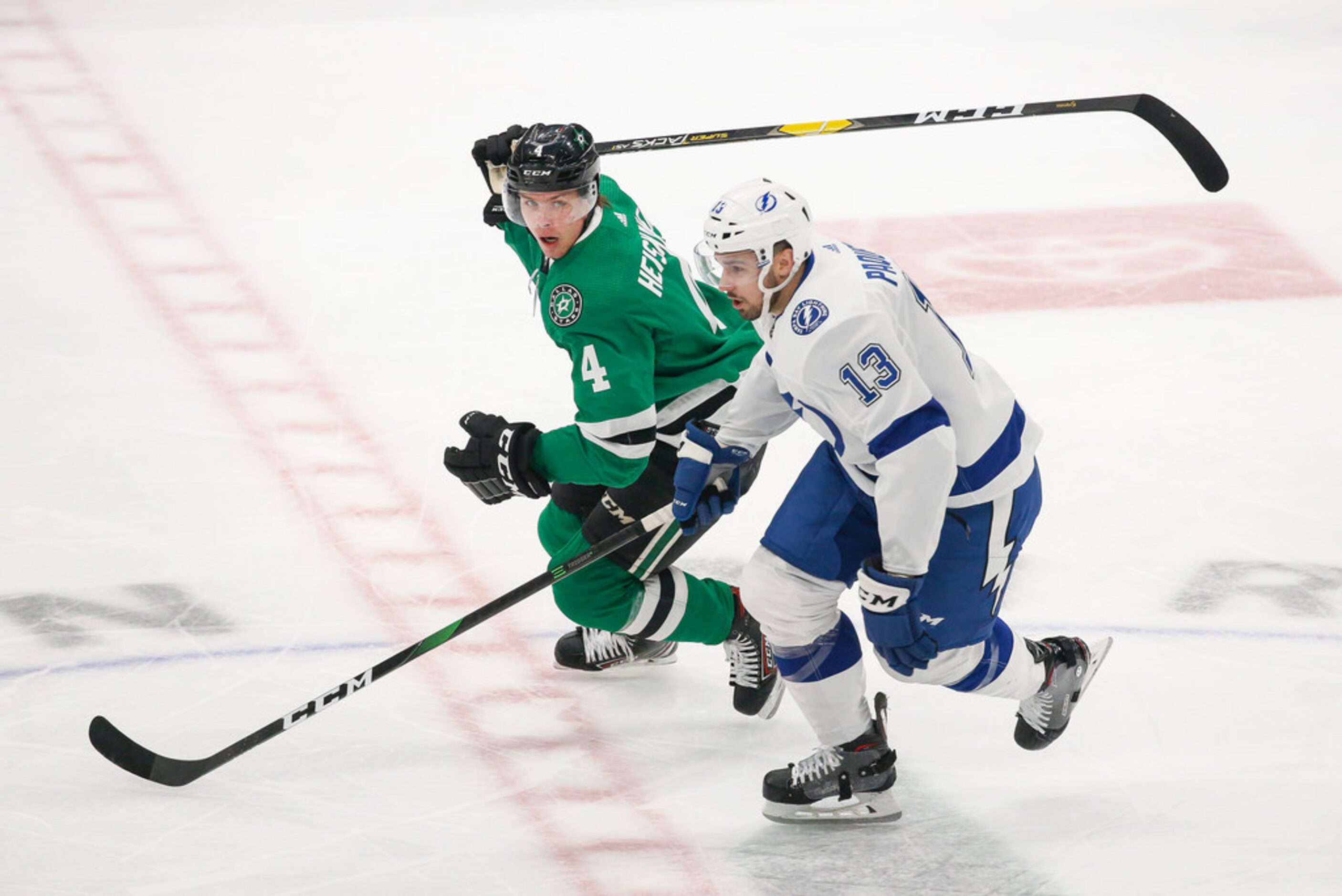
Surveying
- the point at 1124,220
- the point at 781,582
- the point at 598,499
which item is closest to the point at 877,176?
the point at 1124,220

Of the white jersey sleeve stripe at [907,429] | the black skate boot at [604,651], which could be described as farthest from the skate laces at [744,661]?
the white jersey sleeve stripe at [907,429]

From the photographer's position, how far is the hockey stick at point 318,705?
318cm

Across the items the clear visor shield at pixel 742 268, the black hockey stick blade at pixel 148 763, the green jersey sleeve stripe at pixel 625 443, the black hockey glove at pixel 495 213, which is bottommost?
the black hockey stick blade at pixel 148 763

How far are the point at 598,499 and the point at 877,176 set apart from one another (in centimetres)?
303

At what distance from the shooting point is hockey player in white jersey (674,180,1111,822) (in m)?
2.65

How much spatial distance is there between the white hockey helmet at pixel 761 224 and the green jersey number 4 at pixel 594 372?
14.6 inches

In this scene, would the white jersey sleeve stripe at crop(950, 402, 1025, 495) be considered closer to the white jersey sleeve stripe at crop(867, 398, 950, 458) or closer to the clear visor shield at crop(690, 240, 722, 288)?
the white jersey sleeve stripe at crop(867, 398, 950, 458)

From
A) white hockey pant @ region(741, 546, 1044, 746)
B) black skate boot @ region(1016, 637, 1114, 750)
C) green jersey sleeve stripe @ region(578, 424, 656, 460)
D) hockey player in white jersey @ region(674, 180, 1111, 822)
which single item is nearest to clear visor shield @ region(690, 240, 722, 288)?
hockey player in white jersey @ region(674, 180, 1111, 822)

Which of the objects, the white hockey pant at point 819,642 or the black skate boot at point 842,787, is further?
the black skate boot at point 842,787

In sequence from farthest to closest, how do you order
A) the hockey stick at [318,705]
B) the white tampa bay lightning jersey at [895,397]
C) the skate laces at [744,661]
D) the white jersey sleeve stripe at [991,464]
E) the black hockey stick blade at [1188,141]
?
the black hockey stick blade at [1188,141] < the skate laces at [744,661] < the hockey stick at [318,705] < the white jersey sleeve stripe at [991,464] < the white tampa bay lightning jersey at [895,397]

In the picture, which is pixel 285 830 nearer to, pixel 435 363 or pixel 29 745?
pixel 29 745

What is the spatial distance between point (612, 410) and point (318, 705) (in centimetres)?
82

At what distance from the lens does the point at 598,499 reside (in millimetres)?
3488

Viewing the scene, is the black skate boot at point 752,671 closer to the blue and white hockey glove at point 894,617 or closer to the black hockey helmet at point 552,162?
the blue and white hockey glove at point 894,617
